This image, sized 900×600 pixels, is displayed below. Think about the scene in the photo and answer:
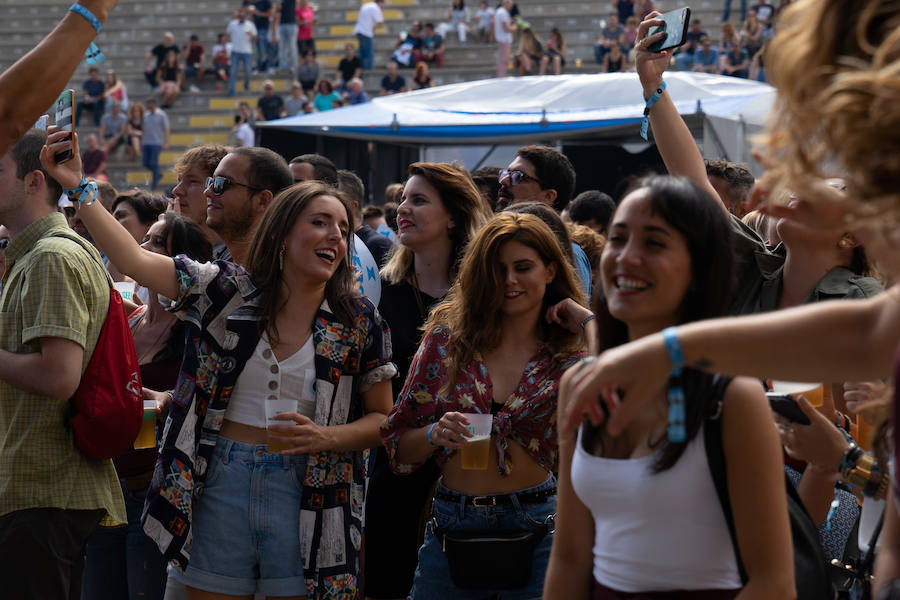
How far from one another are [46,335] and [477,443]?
4.11ft

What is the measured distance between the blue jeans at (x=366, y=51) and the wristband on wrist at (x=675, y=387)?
21420 mm

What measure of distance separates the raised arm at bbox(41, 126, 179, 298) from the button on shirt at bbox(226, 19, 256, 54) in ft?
67.1

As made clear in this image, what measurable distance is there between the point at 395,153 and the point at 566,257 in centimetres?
1152

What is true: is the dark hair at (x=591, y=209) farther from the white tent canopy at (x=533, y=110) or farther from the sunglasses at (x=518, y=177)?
the white tent canopy at (x=533, y=110)

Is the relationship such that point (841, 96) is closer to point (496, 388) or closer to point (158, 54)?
point (496, 388)

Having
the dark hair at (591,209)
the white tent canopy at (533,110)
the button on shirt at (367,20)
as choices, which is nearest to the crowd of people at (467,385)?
the dark hair at (591,209)

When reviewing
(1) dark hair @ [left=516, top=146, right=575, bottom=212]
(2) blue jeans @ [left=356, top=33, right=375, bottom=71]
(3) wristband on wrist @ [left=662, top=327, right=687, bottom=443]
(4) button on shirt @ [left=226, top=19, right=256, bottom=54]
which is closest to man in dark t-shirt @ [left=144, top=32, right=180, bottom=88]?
(4) button on shirt @ [left=226, top=19, right=256, bottom=54]

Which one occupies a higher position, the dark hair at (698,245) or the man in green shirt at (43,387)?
the dark hair at (698,245)

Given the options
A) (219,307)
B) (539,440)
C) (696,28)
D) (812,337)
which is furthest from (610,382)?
(696,28)

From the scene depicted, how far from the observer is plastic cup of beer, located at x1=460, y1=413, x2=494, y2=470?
301 cm

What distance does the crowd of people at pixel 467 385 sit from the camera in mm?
1768

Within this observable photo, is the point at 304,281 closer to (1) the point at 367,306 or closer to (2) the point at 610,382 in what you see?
(1) the point at 367,306

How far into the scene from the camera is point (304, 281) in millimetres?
3422

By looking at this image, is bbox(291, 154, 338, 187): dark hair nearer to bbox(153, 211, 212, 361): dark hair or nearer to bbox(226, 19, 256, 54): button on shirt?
bbox(153, 211, 212, 361): dark hair
